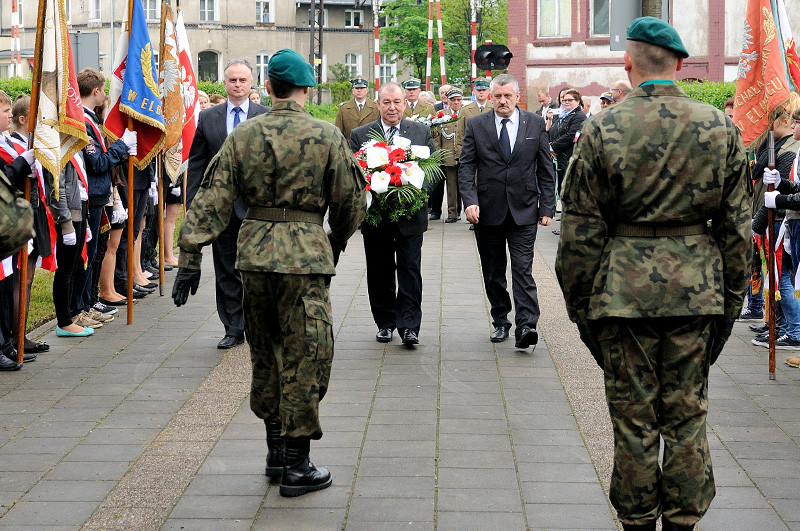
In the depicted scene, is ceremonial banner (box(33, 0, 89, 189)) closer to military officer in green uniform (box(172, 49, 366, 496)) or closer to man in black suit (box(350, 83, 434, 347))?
man in black suit (box(350, 83, 434, 347))

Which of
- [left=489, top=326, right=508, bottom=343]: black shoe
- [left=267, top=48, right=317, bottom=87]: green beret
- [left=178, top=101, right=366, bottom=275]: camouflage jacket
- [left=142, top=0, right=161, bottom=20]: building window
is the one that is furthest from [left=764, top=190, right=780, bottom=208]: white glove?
[left=142, top=0, right=161, bottom=20]: building window

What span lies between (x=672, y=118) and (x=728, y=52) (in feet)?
100

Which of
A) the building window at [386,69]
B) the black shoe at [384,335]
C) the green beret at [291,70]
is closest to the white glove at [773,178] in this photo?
the black shoe at [384,335]

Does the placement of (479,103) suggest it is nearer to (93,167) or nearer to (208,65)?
(93,167)

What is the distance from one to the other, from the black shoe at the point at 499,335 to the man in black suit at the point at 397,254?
0.66m

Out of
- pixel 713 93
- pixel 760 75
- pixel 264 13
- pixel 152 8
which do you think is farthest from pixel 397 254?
pixel 264 13

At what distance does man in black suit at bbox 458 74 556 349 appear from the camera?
8758 mm

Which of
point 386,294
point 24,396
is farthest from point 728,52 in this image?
point 24,396

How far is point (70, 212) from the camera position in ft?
28.8

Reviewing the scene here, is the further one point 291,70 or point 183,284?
point 183,284

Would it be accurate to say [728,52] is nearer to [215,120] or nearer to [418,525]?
[215,120]

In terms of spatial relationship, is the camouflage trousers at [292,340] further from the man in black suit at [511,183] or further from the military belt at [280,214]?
the man in black suit at [511,183]

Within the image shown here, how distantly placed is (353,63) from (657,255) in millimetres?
65126

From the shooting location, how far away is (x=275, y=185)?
5230mm
